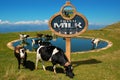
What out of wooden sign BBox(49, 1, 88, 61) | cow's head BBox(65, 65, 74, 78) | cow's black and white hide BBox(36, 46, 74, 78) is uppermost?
wooden sign BBox(49, 1, 88, 61)

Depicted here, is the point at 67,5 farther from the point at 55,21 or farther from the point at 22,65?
the point at 22,65

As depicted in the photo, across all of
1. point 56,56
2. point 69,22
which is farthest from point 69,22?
point 56,56

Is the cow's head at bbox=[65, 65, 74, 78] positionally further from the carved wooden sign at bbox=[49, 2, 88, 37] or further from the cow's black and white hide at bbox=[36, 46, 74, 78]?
the carved wooden sign at bbox=[49, 2, 88, 37]

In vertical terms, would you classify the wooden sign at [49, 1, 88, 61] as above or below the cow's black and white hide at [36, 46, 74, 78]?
above

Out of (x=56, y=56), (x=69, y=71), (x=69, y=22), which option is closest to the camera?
(x=69, y=71)

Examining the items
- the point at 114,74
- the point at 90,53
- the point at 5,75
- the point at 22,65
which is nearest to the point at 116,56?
the point at 90,53

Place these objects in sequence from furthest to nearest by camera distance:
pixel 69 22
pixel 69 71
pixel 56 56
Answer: pixel 69 22 → pixel 56 56 → pixel 69 71

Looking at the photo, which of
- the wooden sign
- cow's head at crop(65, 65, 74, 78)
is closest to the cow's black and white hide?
cow's head at crop(65, 65, 74, 78)

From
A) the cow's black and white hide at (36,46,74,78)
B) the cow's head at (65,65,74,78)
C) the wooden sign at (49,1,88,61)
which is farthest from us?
the wooden sign at (49,1,88,61)

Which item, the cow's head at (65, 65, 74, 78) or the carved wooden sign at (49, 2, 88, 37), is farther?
the carved wooden sign at (49, 2, 88, 37)

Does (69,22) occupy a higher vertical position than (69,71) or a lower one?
higher

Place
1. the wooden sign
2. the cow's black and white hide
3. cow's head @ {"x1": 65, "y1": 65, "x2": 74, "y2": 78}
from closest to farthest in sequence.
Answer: cow's head @ {"x1": 65, "y1": 65, "x2": 74, "y2": 78}
the cow's black and white hide
the wooden sign

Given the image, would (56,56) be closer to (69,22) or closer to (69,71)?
(69,71)

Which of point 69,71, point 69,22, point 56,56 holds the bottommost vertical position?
point 69,71
